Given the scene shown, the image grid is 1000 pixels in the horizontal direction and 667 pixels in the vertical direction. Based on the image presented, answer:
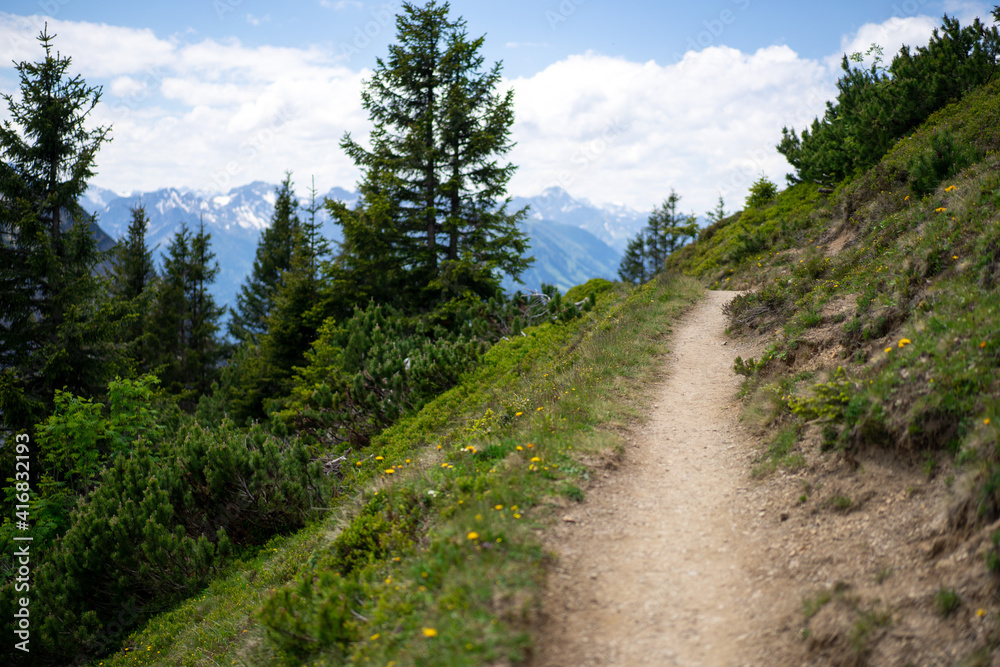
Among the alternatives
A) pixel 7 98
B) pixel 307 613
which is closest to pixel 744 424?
pixel 307 613

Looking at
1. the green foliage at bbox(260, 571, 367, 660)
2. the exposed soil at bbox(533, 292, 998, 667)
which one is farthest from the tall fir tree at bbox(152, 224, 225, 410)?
the exposed soil at bbox(533, 292, 998, 667)

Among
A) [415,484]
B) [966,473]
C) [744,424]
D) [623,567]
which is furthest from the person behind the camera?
[744,424]

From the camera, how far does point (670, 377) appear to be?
388 inches

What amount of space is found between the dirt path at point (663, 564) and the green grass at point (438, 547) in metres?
0.30

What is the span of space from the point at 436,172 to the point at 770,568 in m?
18.5

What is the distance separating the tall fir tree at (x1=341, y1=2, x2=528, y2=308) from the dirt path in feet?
44.9

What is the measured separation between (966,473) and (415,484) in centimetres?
548

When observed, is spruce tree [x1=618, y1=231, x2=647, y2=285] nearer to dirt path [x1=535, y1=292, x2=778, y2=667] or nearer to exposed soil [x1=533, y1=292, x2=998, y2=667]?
dirt path [x1=535, y1=292, x2=778, y2=667]

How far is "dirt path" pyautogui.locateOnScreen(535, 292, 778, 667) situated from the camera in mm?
3924

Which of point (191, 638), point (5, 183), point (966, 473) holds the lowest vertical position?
point (191, 638)

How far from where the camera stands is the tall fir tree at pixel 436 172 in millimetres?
19656

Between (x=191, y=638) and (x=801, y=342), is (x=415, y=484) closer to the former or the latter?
(x=191, y=638)

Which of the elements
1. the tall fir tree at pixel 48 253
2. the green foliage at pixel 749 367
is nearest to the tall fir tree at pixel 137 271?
the tall fir tree at pixel 48 253

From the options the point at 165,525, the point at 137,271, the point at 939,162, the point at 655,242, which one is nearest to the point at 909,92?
the point at 939,162
